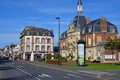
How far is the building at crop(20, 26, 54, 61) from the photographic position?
14888 cm

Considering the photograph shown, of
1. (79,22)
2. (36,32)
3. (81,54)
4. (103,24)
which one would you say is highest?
(79,22)

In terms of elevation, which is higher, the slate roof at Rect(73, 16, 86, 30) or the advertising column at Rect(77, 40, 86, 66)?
the slate roof at Rect(73, 16, 86, 30)

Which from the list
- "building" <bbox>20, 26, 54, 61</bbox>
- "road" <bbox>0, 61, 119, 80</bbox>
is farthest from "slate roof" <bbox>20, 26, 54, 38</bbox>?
"road" <bbox>0, 61, 119, 80</bbox>

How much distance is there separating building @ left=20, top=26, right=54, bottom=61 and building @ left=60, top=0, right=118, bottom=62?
2495cm

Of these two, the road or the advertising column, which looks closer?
the road

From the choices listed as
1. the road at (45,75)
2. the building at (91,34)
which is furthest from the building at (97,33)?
the road at (45,75)

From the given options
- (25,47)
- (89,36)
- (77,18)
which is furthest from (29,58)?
(89,36)

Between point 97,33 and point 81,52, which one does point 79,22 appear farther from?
point 81,52

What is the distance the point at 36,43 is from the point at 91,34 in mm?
50331

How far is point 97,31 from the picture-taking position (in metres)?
103

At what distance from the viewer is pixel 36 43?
150125mm

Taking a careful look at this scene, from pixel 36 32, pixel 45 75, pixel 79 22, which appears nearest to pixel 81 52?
pixel 45 75

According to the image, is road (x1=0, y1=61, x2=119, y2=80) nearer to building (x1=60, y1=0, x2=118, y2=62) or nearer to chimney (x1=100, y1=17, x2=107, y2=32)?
building (x1=60, y1=0, x2=118, y2=62)

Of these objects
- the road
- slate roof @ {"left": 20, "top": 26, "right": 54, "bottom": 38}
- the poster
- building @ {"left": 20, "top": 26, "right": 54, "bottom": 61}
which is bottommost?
the road
